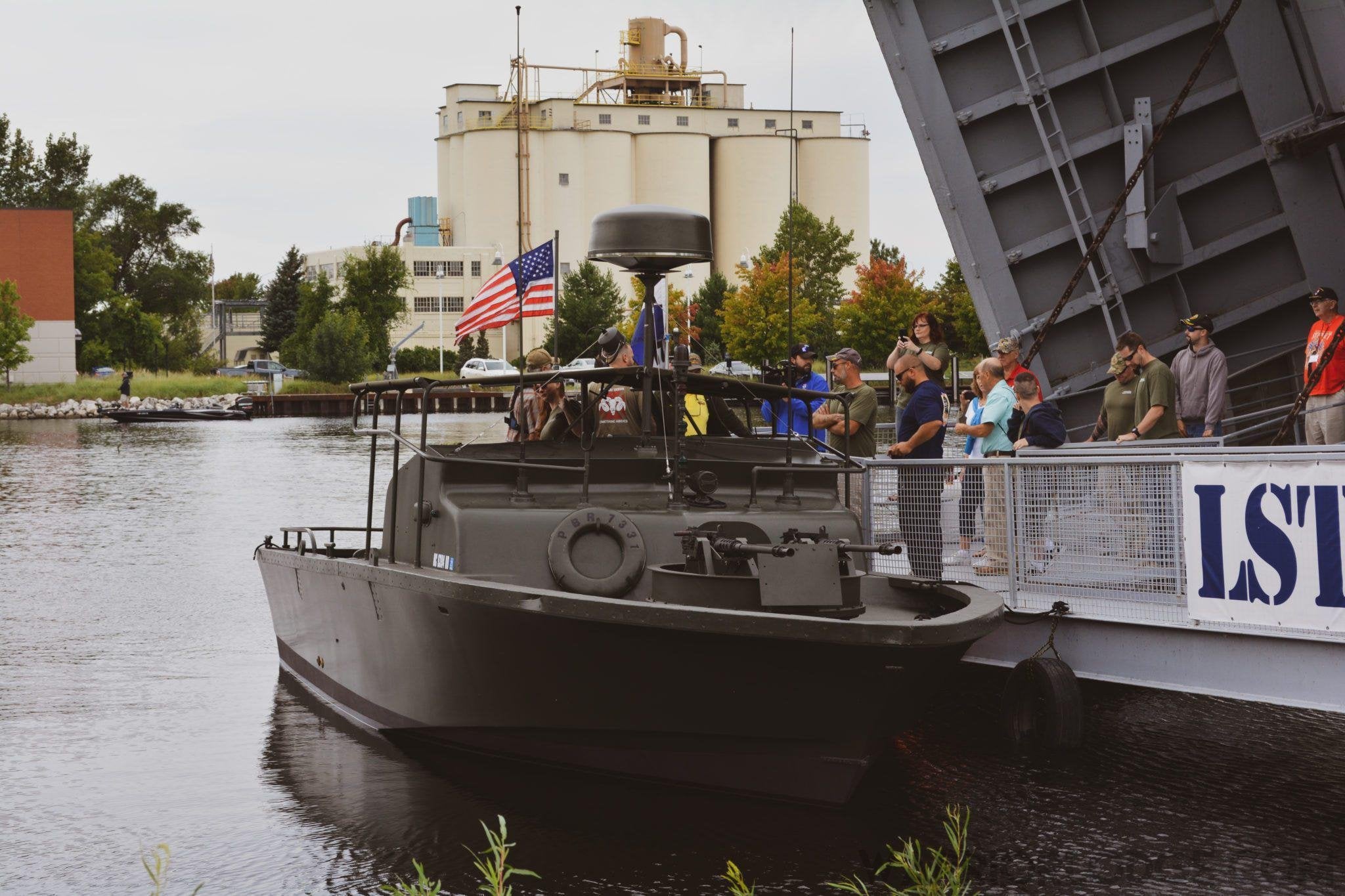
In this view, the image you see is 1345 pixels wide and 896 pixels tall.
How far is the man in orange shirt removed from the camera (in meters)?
11.3

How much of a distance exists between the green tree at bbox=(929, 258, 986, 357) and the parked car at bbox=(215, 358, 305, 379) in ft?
119

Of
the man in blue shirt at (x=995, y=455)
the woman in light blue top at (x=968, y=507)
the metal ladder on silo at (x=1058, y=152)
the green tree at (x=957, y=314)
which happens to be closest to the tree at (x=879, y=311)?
the green tree at (x=957, y=314)

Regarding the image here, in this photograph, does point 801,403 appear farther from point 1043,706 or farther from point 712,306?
point 712,306

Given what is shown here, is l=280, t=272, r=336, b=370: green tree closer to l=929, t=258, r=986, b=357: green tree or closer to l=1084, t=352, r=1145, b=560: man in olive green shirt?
l=929, t=258, r=986, b=357: green tree

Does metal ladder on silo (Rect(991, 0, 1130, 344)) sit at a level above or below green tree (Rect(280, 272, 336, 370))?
below

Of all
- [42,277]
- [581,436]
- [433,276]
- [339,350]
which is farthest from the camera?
[433,276]

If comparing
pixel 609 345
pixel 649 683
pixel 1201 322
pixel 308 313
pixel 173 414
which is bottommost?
pixel 649 683

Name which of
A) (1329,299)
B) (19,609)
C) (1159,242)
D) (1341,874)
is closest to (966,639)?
(1341,874)

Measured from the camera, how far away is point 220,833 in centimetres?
755

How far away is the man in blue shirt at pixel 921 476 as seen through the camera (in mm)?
9281

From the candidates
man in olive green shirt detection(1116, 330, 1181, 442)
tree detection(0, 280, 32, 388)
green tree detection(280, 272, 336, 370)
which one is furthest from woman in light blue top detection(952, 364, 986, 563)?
green tree detection(280, 272, 336, 370)

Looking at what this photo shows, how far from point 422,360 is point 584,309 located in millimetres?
33002

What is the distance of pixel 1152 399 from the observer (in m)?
11.0

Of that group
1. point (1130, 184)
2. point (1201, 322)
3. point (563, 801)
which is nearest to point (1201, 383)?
point (1201, 322)
